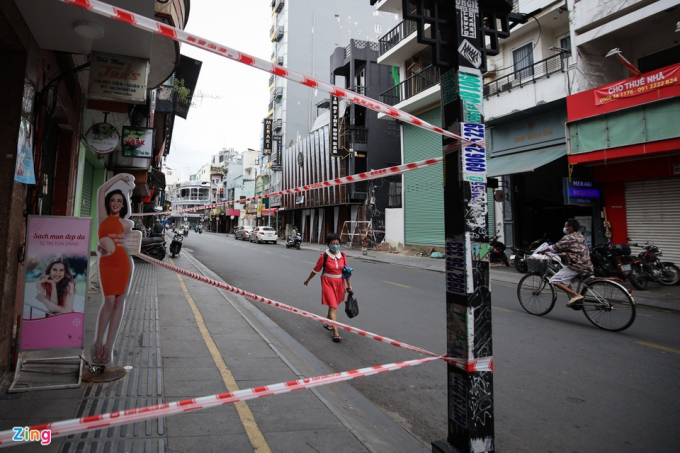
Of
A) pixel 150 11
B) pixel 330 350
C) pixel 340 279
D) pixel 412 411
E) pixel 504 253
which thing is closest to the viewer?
pixel 412 411

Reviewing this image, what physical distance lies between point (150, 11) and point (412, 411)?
507 cm

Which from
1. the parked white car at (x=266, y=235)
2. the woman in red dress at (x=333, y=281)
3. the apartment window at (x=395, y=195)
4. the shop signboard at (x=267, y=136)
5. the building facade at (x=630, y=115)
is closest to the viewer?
the woman in red dress at (x=333, y=281)

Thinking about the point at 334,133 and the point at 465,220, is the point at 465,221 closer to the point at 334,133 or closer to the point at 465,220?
the point at 465,220

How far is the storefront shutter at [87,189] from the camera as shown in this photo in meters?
9.88

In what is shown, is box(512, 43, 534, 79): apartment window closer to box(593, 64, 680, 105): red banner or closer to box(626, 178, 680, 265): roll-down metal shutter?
box(593, 64, 680, 105): red banner

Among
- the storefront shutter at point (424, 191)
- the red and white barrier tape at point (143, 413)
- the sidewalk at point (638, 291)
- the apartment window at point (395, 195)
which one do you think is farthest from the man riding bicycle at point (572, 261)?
the apartment window at point (395, 195)

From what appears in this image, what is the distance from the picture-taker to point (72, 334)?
12.8ft

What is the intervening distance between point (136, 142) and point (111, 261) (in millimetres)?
7827

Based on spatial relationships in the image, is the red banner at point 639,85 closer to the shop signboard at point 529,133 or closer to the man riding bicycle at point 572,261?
the shop signboard at point 529,133

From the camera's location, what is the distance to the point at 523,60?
53.5ft

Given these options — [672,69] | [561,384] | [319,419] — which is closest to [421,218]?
[672,69]

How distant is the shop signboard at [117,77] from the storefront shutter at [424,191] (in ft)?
51.8

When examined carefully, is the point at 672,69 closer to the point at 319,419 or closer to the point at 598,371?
the point at 598,371

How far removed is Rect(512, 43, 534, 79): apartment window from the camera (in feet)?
52.1
